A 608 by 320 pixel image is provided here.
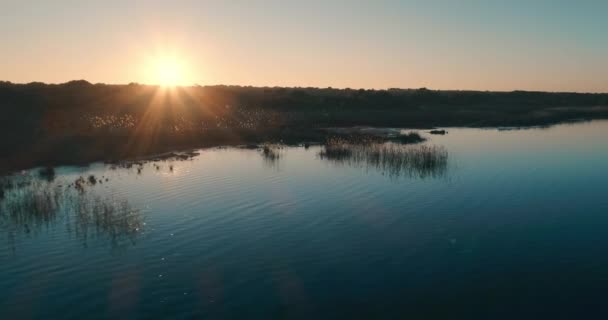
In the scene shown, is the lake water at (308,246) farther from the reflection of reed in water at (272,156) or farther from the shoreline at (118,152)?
the shoreline at (118,152)

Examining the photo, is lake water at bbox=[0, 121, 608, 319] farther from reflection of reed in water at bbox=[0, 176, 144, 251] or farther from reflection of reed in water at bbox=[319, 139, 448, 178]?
reflection of reed in water at bbox=[319, 139, 448, 178]

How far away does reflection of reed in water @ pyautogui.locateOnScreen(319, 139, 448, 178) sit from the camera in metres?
26.7

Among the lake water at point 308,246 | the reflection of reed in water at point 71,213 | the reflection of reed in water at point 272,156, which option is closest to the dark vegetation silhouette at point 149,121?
the reflection of reed in water at point 272,156

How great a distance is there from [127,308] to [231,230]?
5717 mm

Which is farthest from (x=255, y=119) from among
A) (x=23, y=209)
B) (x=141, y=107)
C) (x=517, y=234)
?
(x=517, y=234)

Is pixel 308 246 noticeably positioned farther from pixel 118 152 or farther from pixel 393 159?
pixel 118 152

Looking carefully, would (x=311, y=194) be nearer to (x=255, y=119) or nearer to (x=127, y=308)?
(x=127, y=308)

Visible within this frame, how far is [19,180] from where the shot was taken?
2494 centimetres

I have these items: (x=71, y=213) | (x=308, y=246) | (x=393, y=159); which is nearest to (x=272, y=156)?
(x=393, y=159)

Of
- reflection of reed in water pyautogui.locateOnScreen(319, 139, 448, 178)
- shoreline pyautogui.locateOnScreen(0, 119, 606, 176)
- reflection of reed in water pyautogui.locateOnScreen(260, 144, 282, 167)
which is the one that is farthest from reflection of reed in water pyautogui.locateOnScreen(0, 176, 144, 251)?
reflection of reed in water pyautogui.locateOnScreen(319, 139, 448, 178)

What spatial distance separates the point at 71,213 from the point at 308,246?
9555 millimetres

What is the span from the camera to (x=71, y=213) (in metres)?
18.3

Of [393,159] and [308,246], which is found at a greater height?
[393,159]

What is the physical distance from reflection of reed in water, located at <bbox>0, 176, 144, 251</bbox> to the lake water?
0.09 meters
